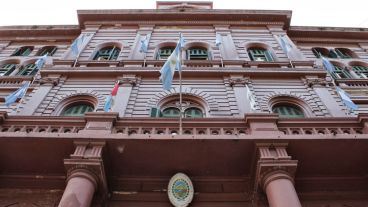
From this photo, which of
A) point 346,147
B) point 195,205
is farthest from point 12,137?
point 346,147

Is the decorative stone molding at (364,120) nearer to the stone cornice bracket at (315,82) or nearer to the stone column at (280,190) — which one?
the stone column at (280,190)

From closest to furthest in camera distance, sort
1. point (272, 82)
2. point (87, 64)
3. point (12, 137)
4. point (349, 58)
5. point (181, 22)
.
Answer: point (12, 137)
point (272, 82)
point (87, 64)
point (349, 58)
point (181, 22)

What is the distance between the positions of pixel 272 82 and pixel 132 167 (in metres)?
8.21

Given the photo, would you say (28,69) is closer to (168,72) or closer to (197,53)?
(197,53)

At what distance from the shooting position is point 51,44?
842 inches

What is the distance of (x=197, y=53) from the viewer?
18578 millimetres

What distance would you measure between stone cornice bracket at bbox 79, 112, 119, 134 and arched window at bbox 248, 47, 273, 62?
9955mm

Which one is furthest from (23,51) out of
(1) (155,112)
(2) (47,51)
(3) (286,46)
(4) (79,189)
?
(4) (79,189)

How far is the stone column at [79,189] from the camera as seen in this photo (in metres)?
7.93

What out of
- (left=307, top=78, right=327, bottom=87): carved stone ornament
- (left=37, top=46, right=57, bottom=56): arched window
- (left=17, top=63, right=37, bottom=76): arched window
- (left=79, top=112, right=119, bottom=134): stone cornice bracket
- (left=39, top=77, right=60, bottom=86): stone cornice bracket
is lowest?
(left=79, top=112, right=119, bottom=134): stone cornice bracket

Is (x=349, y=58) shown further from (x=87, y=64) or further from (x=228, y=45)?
(x=87, y=64)

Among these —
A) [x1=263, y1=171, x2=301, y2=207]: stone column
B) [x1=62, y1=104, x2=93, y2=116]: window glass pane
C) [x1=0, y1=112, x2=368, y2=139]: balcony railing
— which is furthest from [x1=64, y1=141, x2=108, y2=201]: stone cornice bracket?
[x1=62, y1=104, x2=93, y2=116]: window glass pane

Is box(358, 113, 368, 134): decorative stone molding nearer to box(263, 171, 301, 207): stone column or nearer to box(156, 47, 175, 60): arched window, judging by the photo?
box(263, 171, 301, 207): stone column

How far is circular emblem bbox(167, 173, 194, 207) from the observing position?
9.62 m
